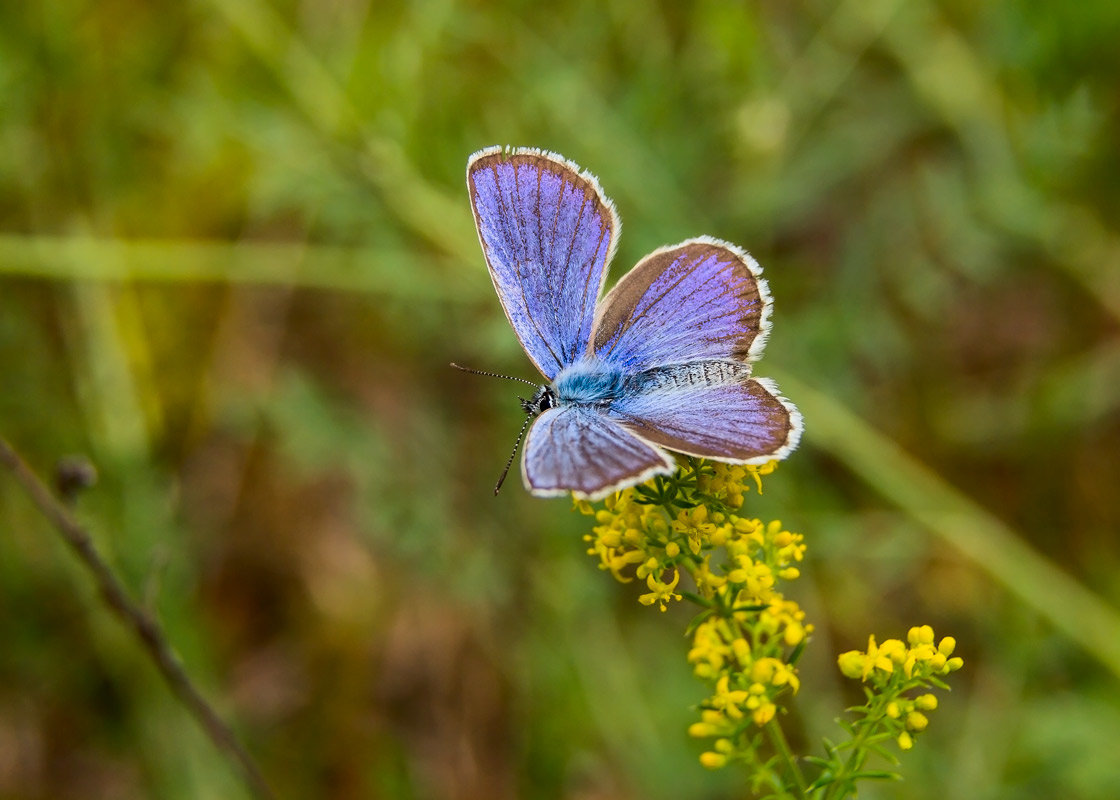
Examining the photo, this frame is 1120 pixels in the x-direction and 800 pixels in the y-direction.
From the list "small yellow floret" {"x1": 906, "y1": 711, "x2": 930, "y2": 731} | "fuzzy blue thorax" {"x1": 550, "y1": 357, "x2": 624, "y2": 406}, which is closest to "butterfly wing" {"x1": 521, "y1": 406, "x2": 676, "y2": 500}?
"fuzzy blue thorax" {"x1": 550, "y1": 357, "x2": 624, "y2": 406}

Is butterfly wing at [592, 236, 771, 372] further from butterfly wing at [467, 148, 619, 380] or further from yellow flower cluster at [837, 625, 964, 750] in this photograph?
yellow flower cluster at [837, 625, 964, 750]

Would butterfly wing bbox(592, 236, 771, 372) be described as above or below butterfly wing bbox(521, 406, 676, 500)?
above

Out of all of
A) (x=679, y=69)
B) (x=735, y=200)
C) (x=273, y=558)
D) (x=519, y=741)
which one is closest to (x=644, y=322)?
(x=735, y=200)

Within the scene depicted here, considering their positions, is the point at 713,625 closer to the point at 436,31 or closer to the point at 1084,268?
the point at 436,31

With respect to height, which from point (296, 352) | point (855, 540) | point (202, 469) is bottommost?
point (855, 540)

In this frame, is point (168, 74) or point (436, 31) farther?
point (168, 74)

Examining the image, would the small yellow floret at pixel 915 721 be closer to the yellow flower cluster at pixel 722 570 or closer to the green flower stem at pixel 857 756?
the green flower stem at pixel 857 756

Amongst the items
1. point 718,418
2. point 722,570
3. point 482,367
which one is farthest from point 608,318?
point 482,367

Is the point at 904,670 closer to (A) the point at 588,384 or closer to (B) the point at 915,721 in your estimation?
(B) the point at 915,721
